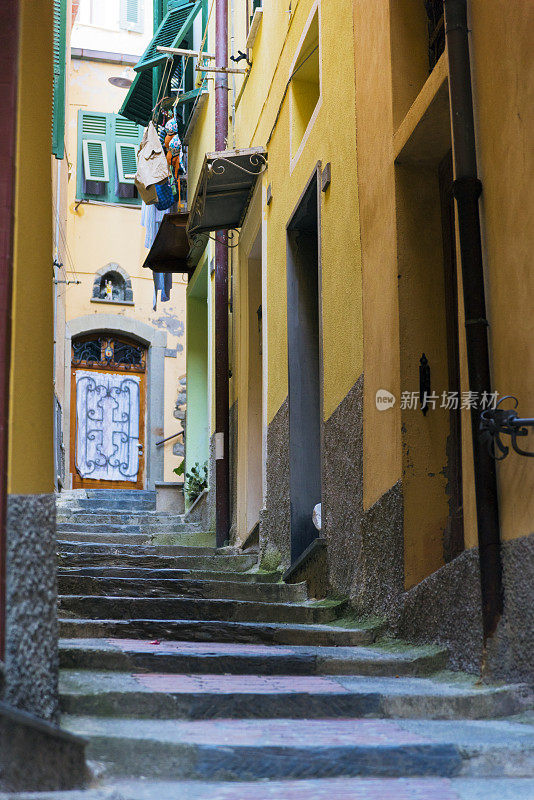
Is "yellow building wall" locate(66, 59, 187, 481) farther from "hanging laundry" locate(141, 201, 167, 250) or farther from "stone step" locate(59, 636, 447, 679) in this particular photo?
"stone step" locate(59, 636, 447, 679)

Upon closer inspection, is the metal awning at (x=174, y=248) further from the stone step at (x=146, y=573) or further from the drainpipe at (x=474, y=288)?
the drainpipe at (x=474, y=288)

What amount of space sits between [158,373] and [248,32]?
7946 mm

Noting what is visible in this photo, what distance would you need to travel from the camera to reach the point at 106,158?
17.7m

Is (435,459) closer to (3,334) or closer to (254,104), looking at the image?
(3,334)

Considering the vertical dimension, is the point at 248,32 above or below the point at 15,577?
above

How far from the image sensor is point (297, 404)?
7297 millimetres

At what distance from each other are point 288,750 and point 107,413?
1453cm

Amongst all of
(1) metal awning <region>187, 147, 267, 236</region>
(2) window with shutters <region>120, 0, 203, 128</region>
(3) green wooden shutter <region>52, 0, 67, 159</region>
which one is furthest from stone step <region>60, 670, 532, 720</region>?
(2) window with shutters <region>120, 0, 203, 128</region>

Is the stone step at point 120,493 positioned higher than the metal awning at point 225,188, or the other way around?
the metal awning at point 225,188

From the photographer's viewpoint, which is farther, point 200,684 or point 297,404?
point 297,404

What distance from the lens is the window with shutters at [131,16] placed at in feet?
64.4

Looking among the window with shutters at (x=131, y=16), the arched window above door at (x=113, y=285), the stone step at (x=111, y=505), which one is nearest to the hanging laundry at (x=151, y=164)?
the stone step at (x=111, y=505)

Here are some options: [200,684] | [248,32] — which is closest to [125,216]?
[248,32]

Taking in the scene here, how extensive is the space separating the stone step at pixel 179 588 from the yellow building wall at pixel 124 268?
35.5 feet
